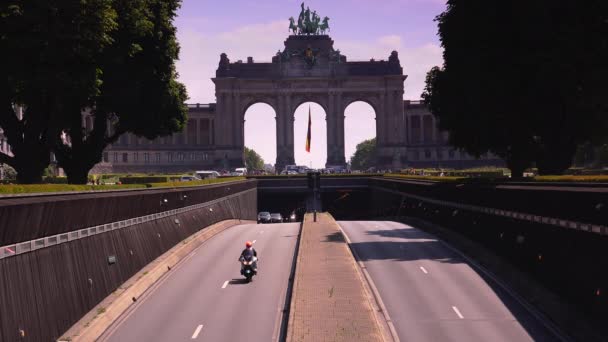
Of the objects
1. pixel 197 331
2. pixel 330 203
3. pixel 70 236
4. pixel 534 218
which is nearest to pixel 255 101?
pixel 330 203

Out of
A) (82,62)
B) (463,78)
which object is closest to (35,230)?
(82,62)

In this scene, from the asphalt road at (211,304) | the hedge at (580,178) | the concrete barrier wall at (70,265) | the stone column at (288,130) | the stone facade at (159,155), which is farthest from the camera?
the stone facade at (159,155)

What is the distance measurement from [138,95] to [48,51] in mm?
12514

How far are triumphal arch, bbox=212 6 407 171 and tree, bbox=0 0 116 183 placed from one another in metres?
126

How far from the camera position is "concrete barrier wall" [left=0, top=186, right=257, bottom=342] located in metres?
17.8

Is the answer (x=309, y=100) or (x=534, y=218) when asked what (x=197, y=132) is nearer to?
(x=309, y=100)

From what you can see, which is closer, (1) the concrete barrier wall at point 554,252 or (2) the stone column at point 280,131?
(1) the concrete barrier wall at point 554,252

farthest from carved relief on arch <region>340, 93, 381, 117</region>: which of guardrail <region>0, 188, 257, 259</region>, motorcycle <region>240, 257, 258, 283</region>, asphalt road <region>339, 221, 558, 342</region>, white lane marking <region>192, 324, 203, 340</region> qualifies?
white lane marking <region>192, 324, 203, 340</region>

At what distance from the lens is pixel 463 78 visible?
55656 millimetres

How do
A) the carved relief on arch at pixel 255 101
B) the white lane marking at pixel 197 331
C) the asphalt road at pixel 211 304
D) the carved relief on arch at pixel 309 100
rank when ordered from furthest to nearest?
the carved relief on arch at pixel 255 101 → the carved relief on arch at pixel 309 100 → the asphalt road at pixel 211 304 → the white lane marking at pixel 197 331

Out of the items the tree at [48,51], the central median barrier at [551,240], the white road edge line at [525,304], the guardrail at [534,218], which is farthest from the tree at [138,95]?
the white road edge line at [525,304]

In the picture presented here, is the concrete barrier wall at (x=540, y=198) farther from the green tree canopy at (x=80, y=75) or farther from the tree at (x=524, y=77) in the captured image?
the green tree canopy at (x=80, y=75)

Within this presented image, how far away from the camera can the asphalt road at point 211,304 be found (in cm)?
2295

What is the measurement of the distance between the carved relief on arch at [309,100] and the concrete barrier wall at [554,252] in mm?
125705
